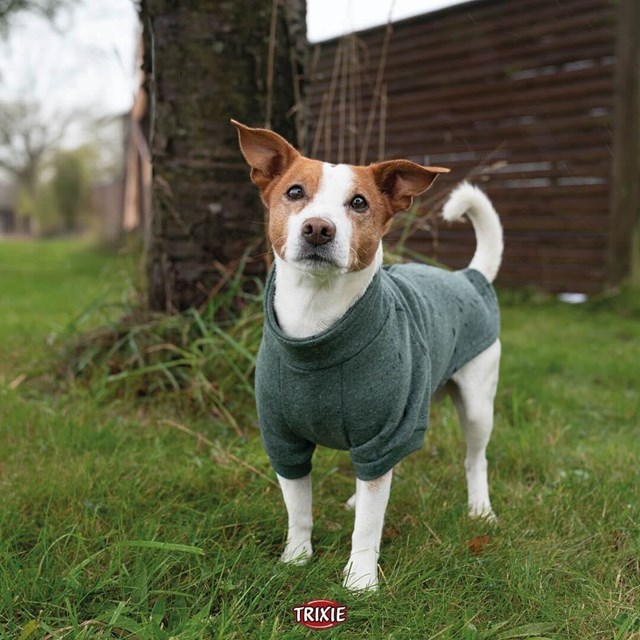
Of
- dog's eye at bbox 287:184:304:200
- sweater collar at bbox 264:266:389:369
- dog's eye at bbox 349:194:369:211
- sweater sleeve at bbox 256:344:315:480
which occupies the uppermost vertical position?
dog's eye at bbox 287:184:304:200

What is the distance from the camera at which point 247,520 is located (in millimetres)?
2189

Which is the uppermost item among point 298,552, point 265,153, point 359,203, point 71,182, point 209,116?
point 71,182

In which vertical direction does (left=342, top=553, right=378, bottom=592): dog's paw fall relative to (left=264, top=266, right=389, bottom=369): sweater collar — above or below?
below

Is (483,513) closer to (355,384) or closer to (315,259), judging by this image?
(355,384)

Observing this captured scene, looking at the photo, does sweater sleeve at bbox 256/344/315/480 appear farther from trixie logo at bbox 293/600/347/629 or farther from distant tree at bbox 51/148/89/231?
distant tree at bbox 51/148/89/231

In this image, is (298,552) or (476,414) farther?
(476,414)

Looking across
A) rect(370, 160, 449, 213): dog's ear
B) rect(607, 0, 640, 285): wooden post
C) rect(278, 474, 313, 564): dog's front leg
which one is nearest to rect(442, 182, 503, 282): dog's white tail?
rect(370, 160, 449, 213): dog's ear

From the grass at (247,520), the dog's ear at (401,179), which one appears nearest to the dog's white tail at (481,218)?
the dog's ear at (401,179)

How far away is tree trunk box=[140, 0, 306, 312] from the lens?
3.28m

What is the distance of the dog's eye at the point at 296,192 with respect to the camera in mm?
1880

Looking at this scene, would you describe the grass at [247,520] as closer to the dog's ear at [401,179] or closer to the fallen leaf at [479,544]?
the fallen leaf at [479,544]

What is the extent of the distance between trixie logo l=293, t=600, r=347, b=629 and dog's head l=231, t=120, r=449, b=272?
836 millimetres

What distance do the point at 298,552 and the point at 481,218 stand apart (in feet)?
4.66

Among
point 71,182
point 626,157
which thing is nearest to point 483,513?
point 626,157
